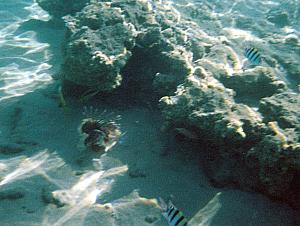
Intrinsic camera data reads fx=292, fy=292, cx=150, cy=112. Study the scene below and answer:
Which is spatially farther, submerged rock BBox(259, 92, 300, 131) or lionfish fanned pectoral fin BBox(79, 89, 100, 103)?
lionfish fanned pectoral fin BBox(79, 89, 100, 103)

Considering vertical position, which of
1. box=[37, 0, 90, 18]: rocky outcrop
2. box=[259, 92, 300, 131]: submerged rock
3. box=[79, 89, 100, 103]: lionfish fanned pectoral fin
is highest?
box=[259, 92, 300, 131]: submerged rock

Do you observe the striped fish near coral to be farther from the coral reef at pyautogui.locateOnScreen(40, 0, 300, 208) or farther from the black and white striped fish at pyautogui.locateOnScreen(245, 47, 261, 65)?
the black and white striped fish at pyautogui.locateOnScreen(245, 47, 261, 65)

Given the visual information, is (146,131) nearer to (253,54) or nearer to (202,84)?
(202,84)

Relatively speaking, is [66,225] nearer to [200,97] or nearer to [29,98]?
[200,97]

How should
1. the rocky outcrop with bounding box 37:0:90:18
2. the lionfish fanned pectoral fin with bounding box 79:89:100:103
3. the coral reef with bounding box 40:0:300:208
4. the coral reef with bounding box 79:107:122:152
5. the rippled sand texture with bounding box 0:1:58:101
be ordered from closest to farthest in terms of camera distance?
the coral reef with bounding box 40:0:300:208 < the coral reef with bounding box 79:107:122:152 < the lionfish fanned pectoral fin with bounding box 79:89:100:103 < the rippled sand texture with bounding box 0:1:58:101 < the rocky outcrop with bounding box 37:0:90:18

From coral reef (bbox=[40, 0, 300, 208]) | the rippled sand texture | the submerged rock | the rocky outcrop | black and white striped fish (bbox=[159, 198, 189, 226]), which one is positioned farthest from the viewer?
the rocky outcrop

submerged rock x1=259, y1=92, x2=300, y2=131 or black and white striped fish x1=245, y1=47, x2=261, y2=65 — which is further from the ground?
black and white striped fish x1=245, y1=47, x2=261, y2=65

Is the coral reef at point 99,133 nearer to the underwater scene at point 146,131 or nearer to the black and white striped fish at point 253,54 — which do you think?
the underwater scene at point 146,131

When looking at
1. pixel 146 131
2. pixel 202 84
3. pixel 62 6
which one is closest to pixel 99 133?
pixel 146 131

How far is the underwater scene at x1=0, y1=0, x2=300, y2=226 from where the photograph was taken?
390cm

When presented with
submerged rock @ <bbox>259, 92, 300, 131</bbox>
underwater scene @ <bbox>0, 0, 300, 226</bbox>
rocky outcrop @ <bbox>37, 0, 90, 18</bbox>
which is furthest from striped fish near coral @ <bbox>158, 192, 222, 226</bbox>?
rocky outcrop @ <bbox>37, 0, 90, 18</bbox>

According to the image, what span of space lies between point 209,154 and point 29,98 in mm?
3786

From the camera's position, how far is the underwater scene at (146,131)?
3896 mm

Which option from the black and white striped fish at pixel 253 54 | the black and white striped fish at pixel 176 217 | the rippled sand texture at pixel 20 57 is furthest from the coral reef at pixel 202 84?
the black and white striped fish at pixel 176 217
